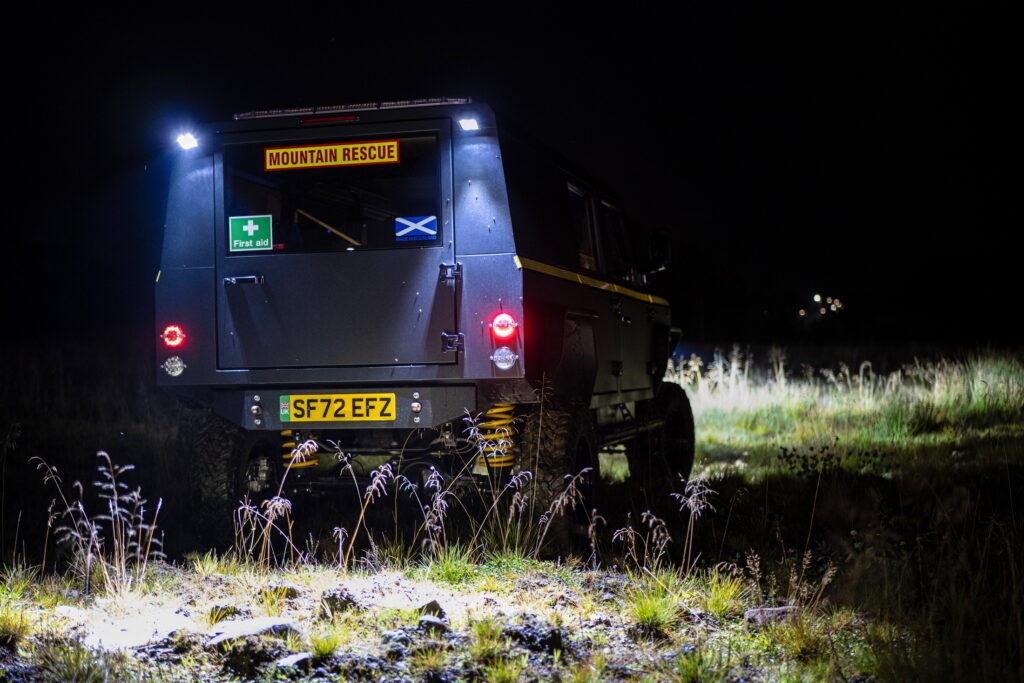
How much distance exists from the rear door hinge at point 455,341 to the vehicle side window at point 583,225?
1674 mm

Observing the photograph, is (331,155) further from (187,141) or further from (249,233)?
(187,141)

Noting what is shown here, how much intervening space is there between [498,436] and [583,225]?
2.22 meters

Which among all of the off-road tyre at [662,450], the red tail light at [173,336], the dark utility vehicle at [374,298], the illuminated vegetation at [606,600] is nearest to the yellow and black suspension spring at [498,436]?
the dark utility vehicle at [374,298]

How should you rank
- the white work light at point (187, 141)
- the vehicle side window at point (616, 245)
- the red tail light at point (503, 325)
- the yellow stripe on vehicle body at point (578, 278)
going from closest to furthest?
the red tail light at point (503, 325) → the yellow stripe on vehicle body at point (578, 278) → the white work light at point (187, 141) → the vehicle side window at point (616, 245)

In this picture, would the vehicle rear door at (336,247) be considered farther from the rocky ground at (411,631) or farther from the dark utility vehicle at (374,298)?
the rocky ground at (411,631)

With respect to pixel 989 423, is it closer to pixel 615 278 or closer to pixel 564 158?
pixel 615 278


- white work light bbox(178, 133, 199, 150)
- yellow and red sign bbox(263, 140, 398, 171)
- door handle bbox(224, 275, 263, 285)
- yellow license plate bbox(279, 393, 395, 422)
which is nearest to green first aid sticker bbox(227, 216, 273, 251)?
door handle bbox(224, 275, 263, 285)

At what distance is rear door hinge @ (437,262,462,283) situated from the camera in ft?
20.8

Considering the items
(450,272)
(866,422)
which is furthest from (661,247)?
(866,422)

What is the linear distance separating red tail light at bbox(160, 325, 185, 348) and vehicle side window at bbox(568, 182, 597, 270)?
269cm

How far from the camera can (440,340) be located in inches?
250

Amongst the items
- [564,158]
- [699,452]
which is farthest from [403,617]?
[699,452]

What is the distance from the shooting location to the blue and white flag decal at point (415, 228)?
6.46m

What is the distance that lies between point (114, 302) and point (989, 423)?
27905 millimetres
